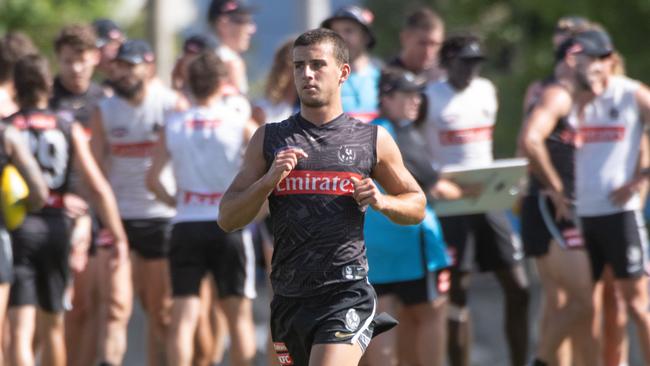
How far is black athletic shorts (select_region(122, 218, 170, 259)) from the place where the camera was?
1107cm

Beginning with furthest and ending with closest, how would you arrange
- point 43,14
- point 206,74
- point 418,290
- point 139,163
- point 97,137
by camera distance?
point 43,14, point 139,163, point 97,137, point 206,74, point 418,290

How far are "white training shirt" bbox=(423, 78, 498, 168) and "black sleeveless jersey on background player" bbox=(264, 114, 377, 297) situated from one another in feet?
11.8

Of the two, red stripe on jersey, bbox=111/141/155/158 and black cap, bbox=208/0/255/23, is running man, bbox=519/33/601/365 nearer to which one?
black cap, bbox=208/0/255/23

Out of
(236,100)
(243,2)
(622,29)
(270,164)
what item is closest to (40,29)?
(622,29)

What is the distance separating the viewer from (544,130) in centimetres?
989

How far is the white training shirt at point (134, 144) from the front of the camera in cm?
1086

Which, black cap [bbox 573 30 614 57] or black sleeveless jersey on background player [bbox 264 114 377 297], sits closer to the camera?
black sleeveless jersey on background player [bbox 264 114 377 297]

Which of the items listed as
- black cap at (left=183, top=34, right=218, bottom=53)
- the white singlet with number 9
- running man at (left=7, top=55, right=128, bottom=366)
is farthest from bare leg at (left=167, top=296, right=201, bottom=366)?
black cap at (left=183, top=34, right=218, bottom=53)

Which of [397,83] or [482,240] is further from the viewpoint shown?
[482,240]

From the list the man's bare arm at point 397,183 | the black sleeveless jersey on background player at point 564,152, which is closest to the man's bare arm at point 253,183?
the man's bare arm at point 397,183

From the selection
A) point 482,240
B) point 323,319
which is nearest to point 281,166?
point 323,319

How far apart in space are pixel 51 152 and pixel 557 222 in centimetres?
333

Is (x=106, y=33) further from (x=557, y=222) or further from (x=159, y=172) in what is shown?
(x=557, y=222)

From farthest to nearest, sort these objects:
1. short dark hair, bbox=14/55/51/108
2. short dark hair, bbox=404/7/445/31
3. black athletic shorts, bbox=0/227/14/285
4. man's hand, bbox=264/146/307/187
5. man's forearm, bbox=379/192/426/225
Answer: short dark hair, bbox=404/7/445/31 → short dark hair, bbox=14/55/51/108 → black athletic shorts, bbox=0/227/14/285 → man's forearm, bbox=379/192/426/225 → man's hand, bbox=264/146/307/187
